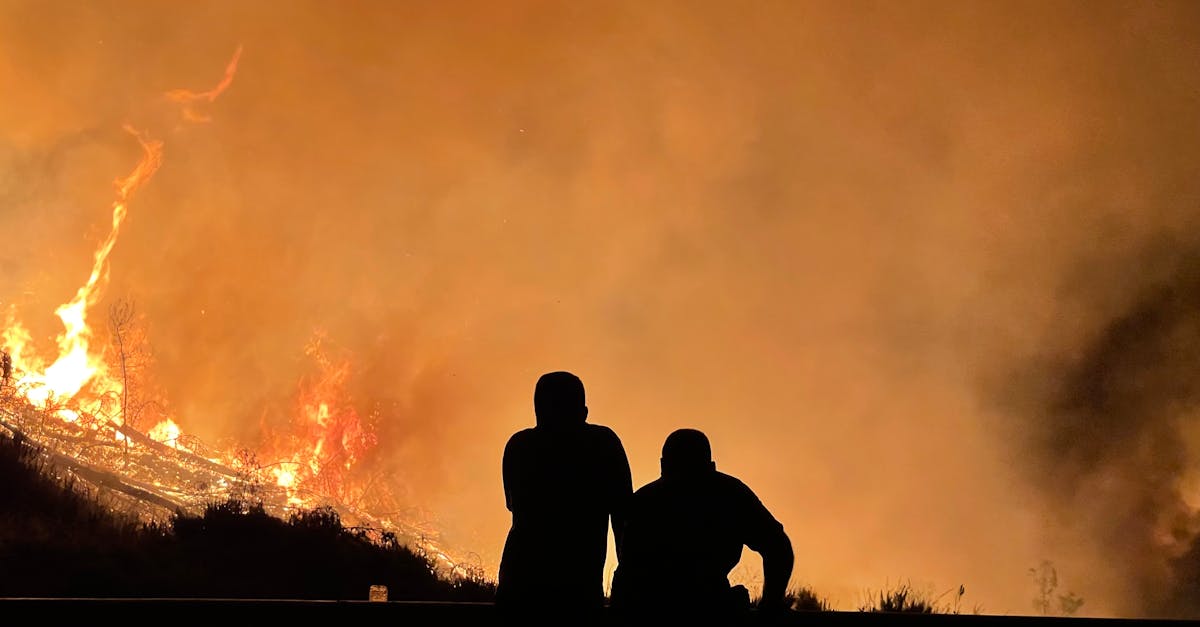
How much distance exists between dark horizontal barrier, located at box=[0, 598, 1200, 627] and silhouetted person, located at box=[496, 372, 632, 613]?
2.27 ft

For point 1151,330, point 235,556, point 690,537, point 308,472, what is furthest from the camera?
point 308,472

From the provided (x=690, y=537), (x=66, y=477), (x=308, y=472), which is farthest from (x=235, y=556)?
(x=308, y=472)

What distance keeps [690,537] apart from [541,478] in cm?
70

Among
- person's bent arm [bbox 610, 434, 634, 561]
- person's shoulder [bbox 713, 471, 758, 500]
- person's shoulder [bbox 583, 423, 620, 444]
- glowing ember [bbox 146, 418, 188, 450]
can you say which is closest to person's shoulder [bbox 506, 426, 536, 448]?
person's shoulder [bbox 583, 423, 620, 444]

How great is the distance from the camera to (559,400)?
13.1ft

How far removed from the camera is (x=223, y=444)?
4859 cm

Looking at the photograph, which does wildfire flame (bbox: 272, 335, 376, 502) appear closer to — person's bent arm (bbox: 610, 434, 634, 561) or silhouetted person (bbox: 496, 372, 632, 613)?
silhouetted person (bbox: 496, 372, 632, 613)

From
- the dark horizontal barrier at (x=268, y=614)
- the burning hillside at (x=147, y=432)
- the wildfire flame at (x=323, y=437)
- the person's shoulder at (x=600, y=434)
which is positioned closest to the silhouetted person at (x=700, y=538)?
the person's shoulder at (x=600, y=434)

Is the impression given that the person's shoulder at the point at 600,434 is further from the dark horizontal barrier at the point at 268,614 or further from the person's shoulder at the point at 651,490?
the dark horizontal barrier at the point at 268,614

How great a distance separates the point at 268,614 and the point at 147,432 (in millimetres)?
36171

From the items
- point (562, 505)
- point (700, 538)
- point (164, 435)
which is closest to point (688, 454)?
point (700, 538)

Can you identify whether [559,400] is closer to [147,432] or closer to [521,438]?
[521,438]

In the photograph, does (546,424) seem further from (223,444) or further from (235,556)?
(223,444)

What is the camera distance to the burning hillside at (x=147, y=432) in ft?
75.7
